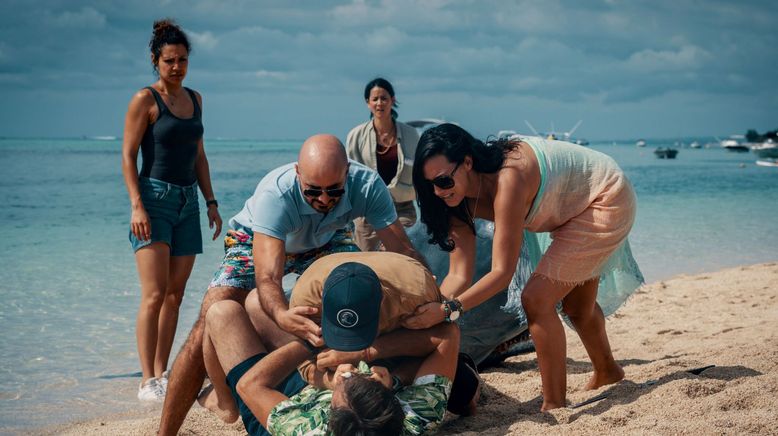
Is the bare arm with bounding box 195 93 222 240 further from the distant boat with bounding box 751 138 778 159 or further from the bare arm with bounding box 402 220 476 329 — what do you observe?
the distant boat with bounding box 751 138 778 159

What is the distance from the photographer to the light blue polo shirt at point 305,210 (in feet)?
11.2

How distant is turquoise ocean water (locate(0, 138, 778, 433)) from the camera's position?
181 inches

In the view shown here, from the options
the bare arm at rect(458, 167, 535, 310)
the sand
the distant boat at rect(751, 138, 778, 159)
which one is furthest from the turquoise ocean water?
the distant boat at rect(751, 138, 778, 159)

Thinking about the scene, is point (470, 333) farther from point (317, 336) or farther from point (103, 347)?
point (103, 347)

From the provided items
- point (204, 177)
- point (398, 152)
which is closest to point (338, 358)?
point (204, 177)

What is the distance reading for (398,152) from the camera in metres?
5.73

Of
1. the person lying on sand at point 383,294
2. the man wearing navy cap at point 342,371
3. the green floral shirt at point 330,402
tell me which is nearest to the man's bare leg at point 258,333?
the man wearing navy cap at point 342,371

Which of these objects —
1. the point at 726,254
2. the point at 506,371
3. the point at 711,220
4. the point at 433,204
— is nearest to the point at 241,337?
the point at 433,204

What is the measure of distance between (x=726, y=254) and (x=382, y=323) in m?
8.34

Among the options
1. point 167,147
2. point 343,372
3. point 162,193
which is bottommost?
point 343,372

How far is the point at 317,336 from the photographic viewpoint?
2.81 metres

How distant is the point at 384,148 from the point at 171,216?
1919 mm

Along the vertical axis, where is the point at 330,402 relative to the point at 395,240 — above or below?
below

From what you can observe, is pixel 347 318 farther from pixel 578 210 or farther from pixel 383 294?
pixel 578 210
